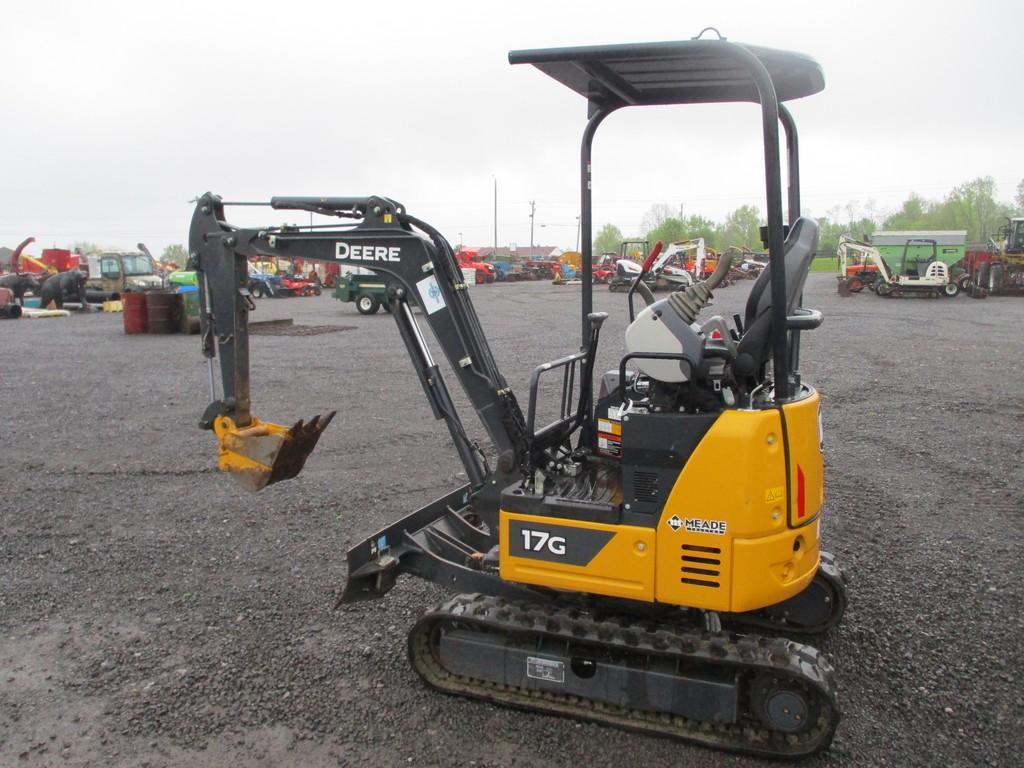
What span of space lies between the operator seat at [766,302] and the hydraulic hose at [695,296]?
20cm

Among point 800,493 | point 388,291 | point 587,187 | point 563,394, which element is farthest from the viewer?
point 563,394

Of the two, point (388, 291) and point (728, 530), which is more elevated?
point (388, 291)

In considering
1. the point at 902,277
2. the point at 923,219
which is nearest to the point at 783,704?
the point at 902,277

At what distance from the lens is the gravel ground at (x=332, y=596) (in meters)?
3.57

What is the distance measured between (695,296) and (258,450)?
8.56ft

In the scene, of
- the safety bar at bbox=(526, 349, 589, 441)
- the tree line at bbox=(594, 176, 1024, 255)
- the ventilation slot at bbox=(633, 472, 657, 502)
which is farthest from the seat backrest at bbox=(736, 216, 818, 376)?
the tree line at bbox=(594, 176, 1024, 255)

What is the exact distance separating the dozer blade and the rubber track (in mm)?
1322

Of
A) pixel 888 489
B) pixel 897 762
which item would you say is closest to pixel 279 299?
pixel 888 489

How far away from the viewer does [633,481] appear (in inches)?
141

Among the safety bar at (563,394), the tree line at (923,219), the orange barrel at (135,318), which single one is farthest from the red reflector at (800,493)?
the tree line at (923,219)

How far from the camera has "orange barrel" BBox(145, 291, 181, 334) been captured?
64.9 ft

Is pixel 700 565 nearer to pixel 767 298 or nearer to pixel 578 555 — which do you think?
pixel 578 555

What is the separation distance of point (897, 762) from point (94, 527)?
5.61 metres

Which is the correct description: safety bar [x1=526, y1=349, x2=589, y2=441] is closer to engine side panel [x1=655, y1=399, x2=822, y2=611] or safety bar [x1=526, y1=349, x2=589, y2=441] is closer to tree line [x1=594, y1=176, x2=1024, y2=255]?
engine side panel [x1=655, y1=399, x2=822, y2=611]
